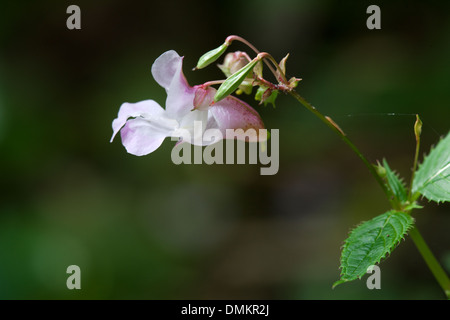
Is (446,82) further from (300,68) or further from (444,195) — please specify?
(444,195)

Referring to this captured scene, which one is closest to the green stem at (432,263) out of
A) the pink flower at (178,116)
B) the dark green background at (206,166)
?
the pink flower at (178,116)

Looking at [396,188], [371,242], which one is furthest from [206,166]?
[371,242]

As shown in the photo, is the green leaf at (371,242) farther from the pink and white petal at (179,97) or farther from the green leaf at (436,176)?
the pink and white petal at (179,97)

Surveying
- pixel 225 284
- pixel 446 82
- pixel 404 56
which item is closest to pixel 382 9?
pixel 404 56

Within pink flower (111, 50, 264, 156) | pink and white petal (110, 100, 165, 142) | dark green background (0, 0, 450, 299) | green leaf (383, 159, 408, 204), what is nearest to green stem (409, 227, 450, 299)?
green leaf (383, 159, 408, 204)

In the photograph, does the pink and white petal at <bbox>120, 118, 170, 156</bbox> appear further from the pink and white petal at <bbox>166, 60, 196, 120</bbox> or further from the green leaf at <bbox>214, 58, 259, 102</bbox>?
the green leaf at <bbox>214, 58, 259, 102</bbox>

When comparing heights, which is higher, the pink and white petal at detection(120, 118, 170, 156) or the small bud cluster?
the small bud cluster

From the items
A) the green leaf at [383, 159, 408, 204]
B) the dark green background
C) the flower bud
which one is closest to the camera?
the flower bud

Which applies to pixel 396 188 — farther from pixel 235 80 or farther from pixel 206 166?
pixel 206 166
